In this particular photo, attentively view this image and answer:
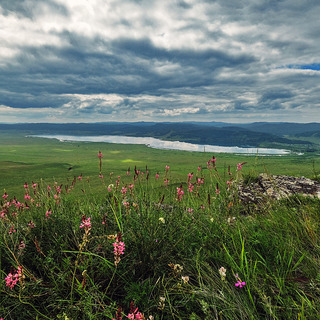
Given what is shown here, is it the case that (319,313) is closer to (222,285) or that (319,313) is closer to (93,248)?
(222,285)

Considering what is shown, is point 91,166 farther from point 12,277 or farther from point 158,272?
point 12,277

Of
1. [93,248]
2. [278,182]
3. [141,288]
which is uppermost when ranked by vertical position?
[93,248]

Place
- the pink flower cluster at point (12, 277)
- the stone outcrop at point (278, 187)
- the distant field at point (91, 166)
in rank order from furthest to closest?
the distant field at point (91, 166)
the stone outcrop at point (278, 187)
the pink flower cluster at point (12, 277)

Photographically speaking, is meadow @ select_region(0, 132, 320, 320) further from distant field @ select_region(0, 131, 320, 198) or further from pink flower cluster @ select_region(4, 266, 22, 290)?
distant field @ select_region(0, 131, 320, 198)

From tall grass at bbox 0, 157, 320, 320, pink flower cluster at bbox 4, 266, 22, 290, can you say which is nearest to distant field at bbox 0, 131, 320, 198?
tall grass at bbox 0, 157, 320, 320

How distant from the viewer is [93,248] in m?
2.76

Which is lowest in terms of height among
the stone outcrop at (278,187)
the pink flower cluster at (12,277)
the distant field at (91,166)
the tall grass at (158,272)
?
the distant field at (91,166)

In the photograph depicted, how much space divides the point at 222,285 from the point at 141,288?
0.84 metres

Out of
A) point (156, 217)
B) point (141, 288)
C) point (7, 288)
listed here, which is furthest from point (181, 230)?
point (7, 288)

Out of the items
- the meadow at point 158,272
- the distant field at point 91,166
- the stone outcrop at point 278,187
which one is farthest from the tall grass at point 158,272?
the distant field at point 91,166

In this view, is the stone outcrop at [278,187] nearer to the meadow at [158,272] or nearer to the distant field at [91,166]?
the meadow at [158,272]

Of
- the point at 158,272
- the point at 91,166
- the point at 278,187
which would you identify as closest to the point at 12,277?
the point at 158,272

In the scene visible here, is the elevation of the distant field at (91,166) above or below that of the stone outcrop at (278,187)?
below

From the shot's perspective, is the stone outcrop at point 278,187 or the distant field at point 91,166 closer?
the stone outcrop at point 278,187
